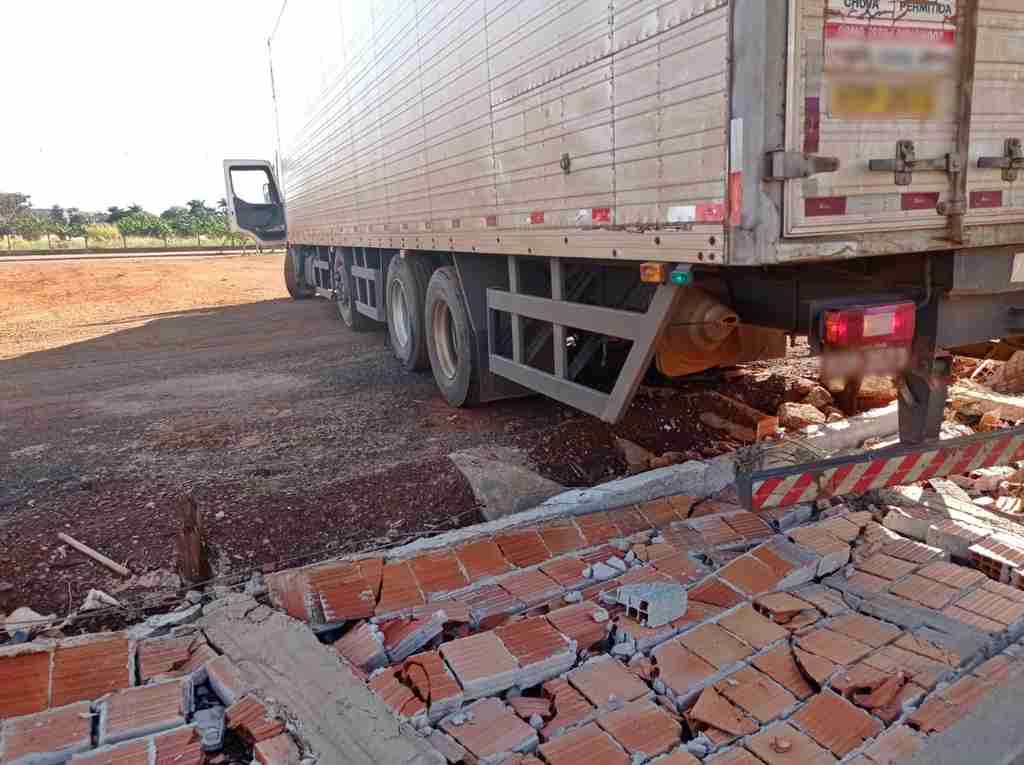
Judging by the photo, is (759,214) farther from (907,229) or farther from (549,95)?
(549,95)

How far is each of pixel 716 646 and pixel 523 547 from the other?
1.14m

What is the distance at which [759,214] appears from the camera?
9.18 feet

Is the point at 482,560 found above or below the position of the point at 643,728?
above

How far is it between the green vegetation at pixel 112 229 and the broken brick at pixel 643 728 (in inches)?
1436

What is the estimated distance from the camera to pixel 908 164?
3.00 m

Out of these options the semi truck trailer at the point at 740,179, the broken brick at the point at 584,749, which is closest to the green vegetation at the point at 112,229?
the semi truck trailer at the point at 740,179

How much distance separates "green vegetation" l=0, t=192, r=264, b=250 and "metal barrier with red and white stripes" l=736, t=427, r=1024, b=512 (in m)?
36.0

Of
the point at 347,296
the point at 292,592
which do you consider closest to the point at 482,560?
the point at 292,592

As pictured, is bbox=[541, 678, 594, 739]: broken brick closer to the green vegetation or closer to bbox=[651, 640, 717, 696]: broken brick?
bbox=[651, 640, 717, 696]: broken brick

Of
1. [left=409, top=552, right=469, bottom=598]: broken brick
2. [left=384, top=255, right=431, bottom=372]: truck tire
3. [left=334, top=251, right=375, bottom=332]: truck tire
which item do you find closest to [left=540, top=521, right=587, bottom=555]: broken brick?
[left=409, top=552, right=469, bottom=598]: broken brick

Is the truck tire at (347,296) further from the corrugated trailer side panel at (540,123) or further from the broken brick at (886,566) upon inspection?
the broken brick at (886,566)

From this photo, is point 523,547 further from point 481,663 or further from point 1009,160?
point 1009,160

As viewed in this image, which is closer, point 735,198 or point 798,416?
point 735,198

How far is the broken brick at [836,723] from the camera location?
7.80 ft
